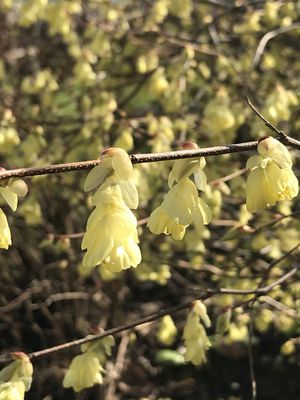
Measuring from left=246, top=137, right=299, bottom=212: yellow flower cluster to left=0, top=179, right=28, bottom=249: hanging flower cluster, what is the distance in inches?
20.6

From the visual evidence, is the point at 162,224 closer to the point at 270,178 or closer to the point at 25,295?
the point at 270,178

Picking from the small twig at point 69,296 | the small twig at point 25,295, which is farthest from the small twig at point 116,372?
the small twig at point 25,295

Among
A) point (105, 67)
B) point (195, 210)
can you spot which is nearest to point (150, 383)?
point (105, 67)

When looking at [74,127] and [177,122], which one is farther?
[74,127]

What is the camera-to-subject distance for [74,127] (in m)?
3.80

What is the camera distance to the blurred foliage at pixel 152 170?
333 centimetres

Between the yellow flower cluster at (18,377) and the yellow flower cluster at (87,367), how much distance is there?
236mm

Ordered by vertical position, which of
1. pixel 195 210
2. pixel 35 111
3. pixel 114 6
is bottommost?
pixel 195 210

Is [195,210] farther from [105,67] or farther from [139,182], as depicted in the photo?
[105,67]

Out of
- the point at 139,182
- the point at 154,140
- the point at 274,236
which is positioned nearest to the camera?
the point at 139,182

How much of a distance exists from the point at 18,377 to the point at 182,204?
65 cm

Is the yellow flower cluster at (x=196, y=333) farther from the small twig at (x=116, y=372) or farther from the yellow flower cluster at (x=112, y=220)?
the small twig at (x=116, y=372)

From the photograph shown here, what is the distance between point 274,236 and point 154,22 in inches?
65.1

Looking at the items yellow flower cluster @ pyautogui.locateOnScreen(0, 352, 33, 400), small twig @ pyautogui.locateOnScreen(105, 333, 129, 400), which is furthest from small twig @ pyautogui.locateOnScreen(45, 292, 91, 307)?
yellow flower cluster @ pyautogui.locateOnScreen(0, 352, 33, 400)
